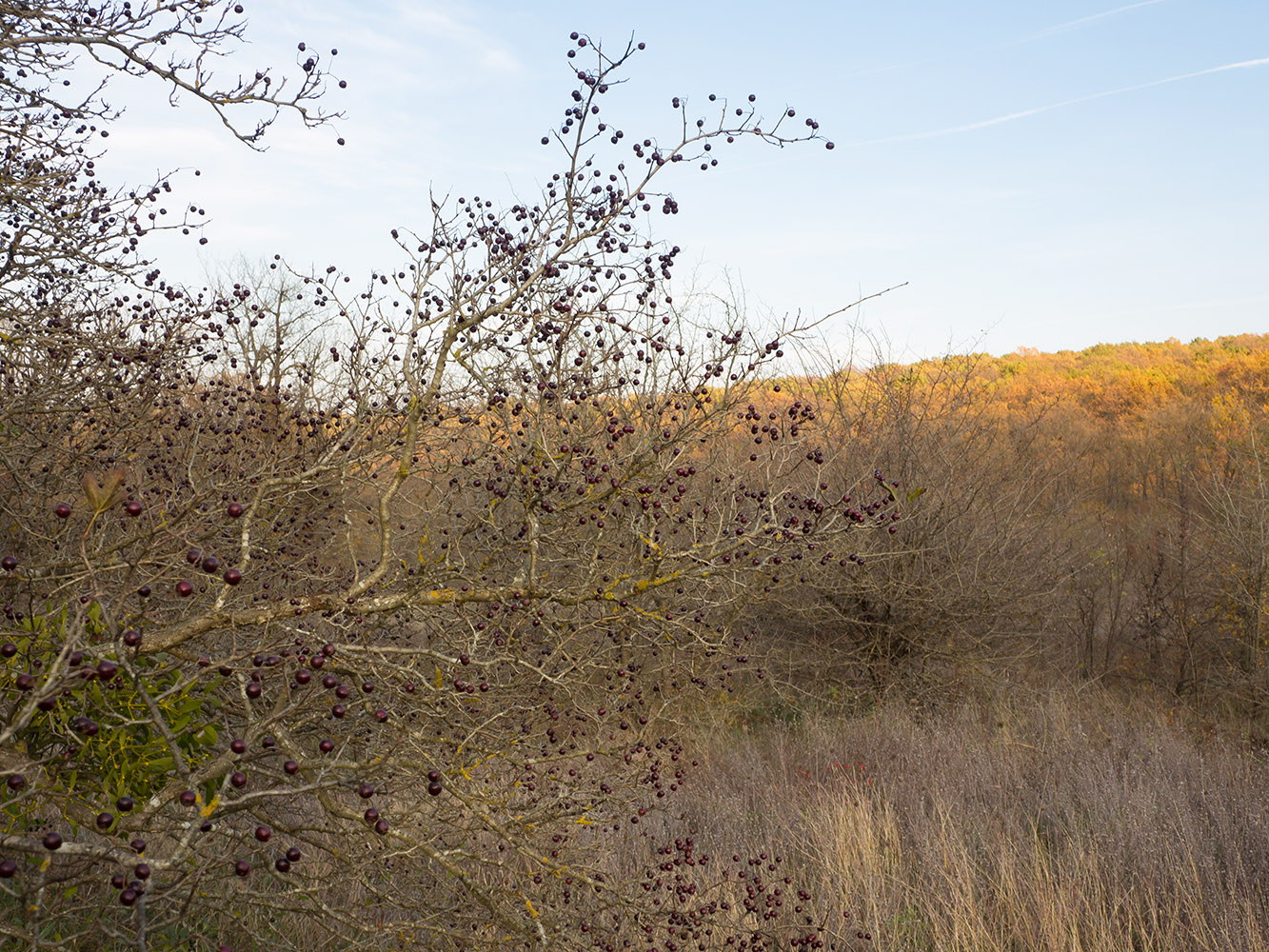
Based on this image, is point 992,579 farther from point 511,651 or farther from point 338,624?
point 338,624

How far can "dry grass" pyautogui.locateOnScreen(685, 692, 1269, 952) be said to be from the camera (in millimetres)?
4027

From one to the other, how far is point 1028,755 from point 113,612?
7.28 metres

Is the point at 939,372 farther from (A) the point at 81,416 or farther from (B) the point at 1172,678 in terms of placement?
(A) the point at 81,416

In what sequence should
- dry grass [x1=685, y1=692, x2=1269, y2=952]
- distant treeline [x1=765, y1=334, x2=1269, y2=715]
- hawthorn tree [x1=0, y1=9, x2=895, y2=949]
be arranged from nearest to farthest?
hawthorn tree [x1=0, y1=9, x2=895, y2=949], dry grass [x1=685, y1=692, x2=1269, y2=952], distant treeline [x1=765, y1=334, x2=1269, y2=715]

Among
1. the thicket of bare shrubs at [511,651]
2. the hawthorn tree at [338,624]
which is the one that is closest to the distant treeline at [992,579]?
the thicket of bare shrubs at [511,651]

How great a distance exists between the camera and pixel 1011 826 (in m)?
5.32

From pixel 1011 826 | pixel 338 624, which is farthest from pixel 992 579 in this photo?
pixel 338 624

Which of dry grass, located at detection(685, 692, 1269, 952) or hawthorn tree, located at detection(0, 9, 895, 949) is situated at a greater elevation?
hawthorn tree, located at detection(0, 9, 895, 949)

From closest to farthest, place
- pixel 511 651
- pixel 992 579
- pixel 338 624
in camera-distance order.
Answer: pixel 338 624 < pixel 511 651 < pixel 992 579

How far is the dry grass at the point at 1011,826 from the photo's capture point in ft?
13.2

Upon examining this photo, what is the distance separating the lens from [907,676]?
9.48 metres

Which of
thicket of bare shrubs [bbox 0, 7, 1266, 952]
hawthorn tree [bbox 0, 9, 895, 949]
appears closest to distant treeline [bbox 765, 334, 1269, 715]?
thicket of bare shrubs [bbox 0, 7, 1266, 952]

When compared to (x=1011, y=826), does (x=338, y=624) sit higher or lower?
higher

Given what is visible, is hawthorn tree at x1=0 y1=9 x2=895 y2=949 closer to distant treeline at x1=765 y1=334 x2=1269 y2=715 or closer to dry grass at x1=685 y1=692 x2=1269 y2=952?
dry grass at x1=685 y1=692 x2=1269 y2=952
